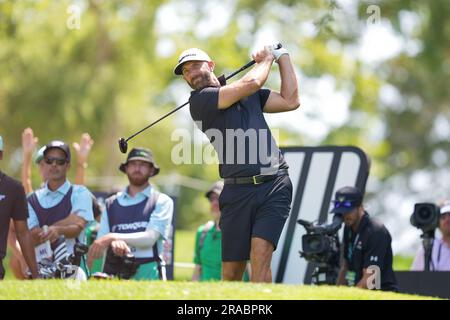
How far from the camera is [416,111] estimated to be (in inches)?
1740

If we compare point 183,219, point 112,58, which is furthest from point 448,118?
point 112,58

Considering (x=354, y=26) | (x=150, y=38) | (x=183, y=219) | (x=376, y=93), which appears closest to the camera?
(x=354, y=26)

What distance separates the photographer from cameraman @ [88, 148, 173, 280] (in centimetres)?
1105

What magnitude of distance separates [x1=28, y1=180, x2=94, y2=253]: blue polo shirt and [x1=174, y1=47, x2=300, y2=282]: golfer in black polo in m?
2.66

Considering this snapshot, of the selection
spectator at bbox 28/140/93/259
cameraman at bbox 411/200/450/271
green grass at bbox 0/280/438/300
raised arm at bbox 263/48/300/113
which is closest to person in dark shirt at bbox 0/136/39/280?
spectator at bbox 28/140/93/259

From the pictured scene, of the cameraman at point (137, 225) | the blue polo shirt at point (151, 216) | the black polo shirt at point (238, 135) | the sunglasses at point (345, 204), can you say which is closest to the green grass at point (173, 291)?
the black polo shirt at point (238, 135)

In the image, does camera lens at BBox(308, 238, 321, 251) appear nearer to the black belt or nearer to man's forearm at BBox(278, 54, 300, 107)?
the black belt

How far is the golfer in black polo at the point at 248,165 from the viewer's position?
8891 mm

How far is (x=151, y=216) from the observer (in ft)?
37.4

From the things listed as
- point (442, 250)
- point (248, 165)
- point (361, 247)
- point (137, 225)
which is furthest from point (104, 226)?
point (442, 250)

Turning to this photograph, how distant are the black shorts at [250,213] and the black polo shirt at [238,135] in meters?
0.13

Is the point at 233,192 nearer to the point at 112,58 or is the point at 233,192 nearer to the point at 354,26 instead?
the point at 354,26

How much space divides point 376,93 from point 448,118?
12.7 feet
